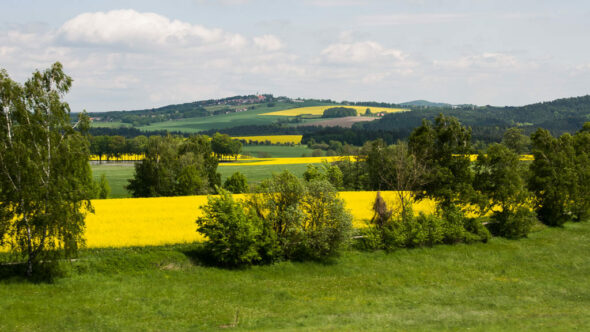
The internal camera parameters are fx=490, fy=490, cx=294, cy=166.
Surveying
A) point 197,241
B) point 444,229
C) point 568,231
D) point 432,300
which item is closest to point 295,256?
point 197,241

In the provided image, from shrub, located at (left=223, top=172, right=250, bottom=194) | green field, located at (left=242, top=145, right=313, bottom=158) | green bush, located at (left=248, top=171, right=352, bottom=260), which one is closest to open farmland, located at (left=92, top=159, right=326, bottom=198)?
shrub, located at (left=223, top=172, right=250, bottom=194)

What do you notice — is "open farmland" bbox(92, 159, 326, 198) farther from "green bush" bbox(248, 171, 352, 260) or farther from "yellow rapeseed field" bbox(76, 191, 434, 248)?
"green bush" bbox(248, 171, 352, 260)

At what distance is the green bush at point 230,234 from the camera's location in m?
36.0

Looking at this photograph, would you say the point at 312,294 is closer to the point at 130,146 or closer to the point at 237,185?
the point at 237,185

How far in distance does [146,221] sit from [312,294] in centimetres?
1762

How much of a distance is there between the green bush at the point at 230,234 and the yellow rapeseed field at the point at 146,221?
121 inches

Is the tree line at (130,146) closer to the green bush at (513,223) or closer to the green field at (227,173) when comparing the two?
the green field at (227,173)

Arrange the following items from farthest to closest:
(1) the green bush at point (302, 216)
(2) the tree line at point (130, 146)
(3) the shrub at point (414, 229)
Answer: (2) the tree line at point (130, 146), (3) the shrub at point (414, 229), (1) the green bush at point (302, 216)

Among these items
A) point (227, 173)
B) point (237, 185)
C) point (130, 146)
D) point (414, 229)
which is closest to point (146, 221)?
point (414, 229)

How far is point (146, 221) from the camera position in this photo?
42.7 meters

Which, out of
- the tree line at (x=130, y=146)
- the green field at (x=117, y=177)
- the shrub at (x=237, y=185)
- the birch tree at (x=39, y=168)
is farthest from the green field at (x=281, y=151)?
the birch tree at (x=39, y=168)

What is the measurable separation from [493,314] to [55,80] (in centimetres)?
3017

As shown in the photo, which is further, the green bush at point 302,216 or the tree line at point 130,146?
the tree line at point 130,146

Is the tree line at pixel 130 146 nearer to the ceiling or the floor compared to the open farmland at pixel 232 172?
nearer to the ceiling
